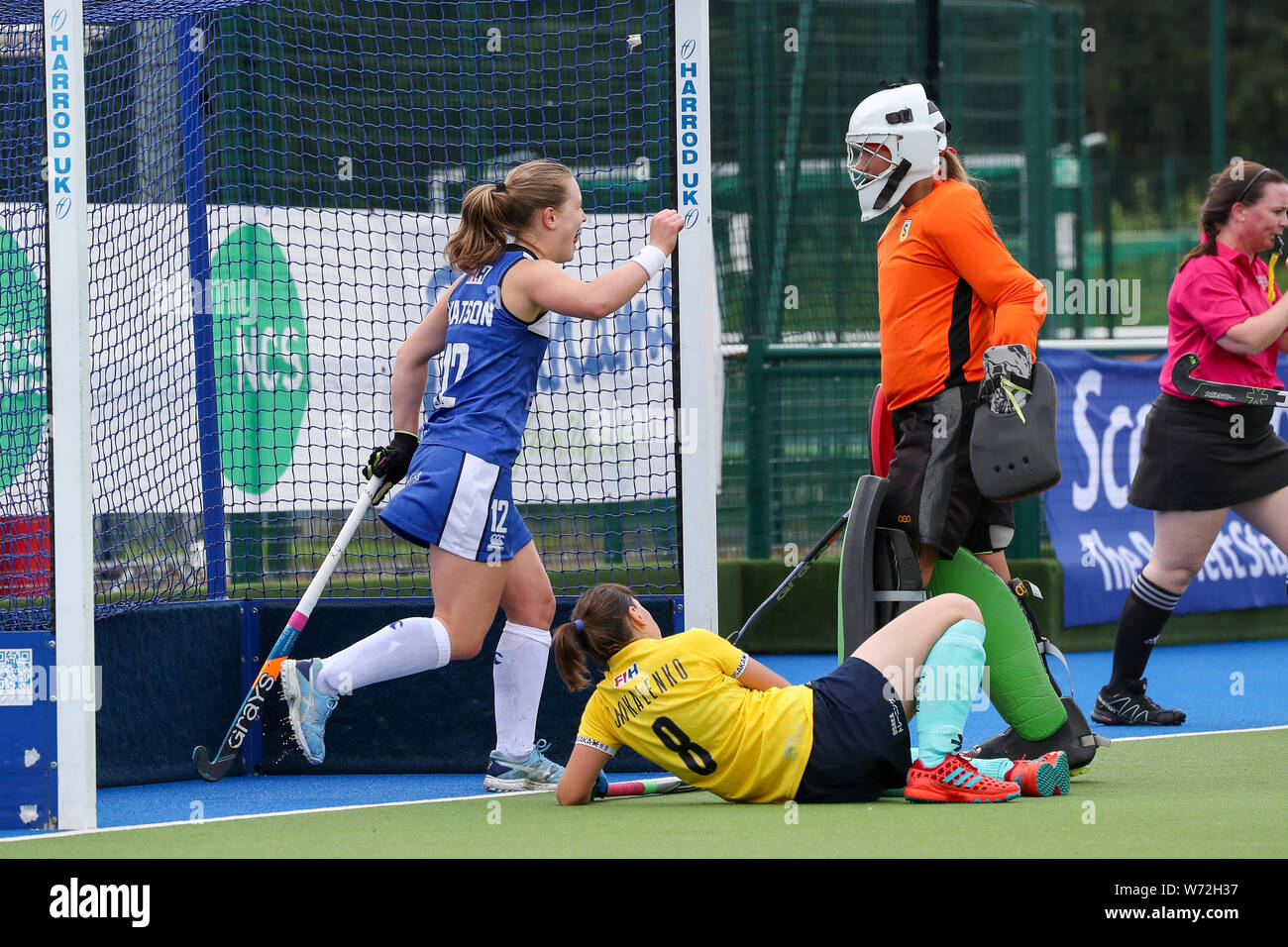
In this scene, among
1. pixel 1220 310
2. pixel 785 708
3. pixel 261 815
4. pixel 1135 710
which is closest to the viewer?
pixel 785 708

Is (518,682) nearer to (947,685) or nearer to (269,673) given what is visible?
(269,673)

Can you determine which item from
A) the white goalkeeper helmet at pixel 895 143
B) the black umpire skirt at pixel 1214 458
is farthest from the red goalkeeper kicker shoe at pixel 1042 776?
the black umpire skirt at pixel 1214 458

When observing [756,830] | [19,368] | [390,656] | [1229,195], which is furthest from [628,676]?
[1229,195]

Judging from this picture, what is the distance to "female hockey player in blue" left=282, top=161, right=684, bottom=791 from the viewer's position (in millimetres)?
4797

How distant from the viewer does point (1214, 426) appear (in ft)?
20.9

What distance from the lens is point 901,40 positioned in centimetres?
1022

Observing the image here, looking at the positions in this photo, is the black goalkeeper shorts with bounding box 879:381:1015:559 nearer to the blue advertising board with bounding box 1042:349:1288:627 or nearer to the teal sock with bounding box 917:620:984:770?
the teal sock with bounding box 917:620:984:770

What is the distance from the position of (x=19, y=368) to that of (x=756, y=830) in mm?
3016

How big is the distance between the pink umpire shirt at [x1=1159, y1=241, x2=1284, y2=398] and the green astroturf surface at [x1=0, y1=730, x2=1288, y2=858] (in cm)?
187

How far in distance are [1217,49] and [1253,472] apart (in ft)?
18.8

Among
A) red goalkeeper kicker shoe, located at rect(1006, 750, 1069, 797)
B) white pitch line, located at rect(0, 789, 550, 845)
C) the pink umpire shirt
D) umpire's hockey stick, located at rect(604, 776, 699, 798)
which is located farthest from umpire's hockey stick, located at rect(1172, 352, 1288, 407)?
white pitch line, located at rect(0, 789, 550, 845)

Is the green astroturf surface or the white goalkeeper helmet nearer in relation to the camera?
the green astroturf surface

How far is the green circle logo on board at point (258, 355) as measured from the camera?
656cm

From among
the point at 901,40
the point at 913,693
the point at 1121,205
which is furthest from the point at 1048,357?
the point at 1121,205
